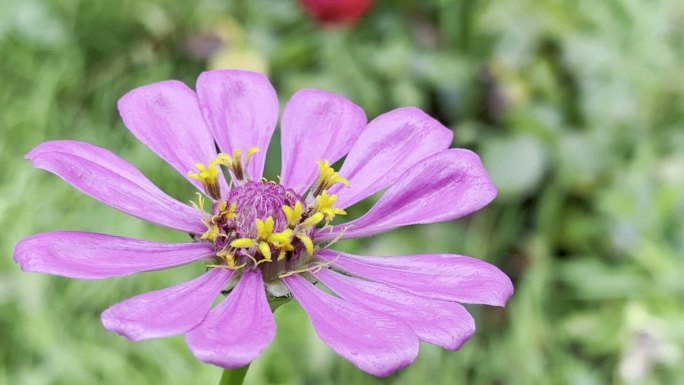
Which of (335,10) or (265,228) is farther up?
(265,228)

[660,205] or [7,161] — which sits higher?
[7,161]

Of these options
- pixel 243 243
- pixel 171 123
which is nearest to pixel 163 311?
pixel 243 243

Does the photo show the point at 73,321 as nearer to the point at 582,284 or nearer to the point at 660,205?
the point at 582,284

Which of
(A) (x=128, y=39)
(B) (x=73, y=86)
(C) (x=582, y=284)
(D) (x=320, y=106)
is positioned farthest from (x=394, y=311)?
(A) (x=128, y=39)

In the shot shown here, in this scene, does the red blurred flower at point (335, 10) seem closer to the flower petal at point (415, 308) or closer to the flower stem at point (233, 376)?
the flower petal at point (415, 308)

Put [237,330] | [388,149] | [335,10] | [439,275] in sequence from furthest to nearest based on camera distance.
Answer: [335,10] < [388,149] < [439,275] < [237,330]

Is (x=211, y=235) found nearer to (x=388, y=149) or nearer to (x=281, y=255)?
(x=281, y=255)

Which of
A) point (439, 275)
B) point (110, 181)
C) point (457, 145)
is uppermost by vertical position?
point (110, 181)
